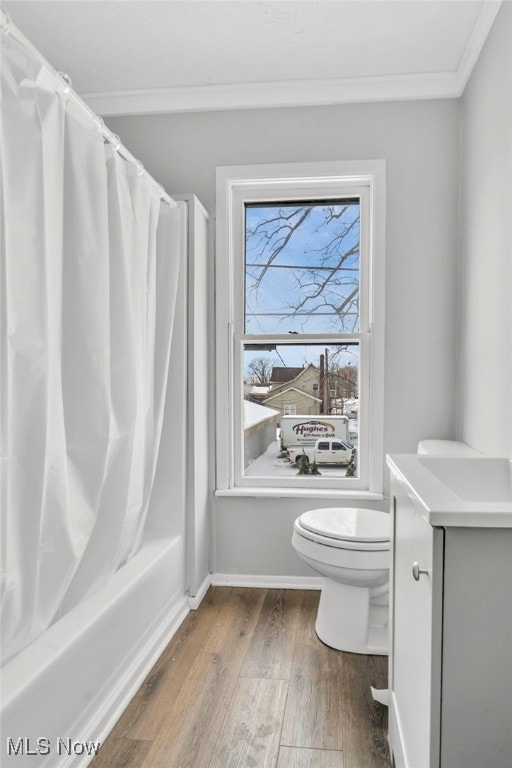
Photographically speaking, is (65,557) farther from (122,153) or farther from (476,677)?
(122,153)

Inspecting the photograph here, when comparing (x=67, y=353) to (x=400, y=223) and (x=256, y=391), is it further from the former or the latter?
(x=400, y=223)

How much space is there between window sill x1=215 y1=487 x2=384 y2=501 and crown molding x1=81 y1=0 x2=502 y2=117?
193cm

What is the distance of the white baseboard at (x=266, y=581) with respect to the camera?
278 centimetres

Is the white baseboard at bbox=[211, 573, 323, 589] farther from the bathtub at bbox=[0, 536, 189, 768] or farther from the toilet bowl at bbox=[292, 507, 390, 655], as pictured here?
the bathtub at bbox=[0, 536, 189, 768]

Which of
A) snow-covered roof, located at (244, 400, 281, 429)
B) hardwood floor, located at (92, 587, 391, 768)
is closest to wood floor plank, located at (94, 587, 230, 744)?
hardwood floor, located at (92, 587, 391, 768)

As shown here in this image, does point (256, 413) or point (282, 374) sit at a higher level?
point (282, 374)

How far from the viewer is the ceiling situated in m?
2.15

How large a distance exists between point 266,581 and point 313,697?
0.96 m

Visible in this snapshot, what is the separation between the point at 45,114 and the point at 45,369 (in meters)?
0.66

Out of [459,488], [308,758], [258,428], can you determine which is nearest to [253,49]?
[258,428]

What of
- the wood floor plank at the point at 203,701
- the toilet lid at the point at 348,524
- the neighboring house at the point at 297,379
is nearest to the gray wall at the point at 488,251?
the toilet lid at the point at 348,524

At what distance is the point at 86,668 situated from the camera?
5.06ft

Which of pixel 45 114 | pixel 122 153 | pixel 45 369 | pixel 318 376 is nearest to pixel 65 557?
pixel 45 369

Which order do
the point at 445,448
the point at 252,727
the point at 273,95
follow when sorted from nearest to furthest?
1. the point at 252,727
2. the point at 445,448
3. the point at 273,95
